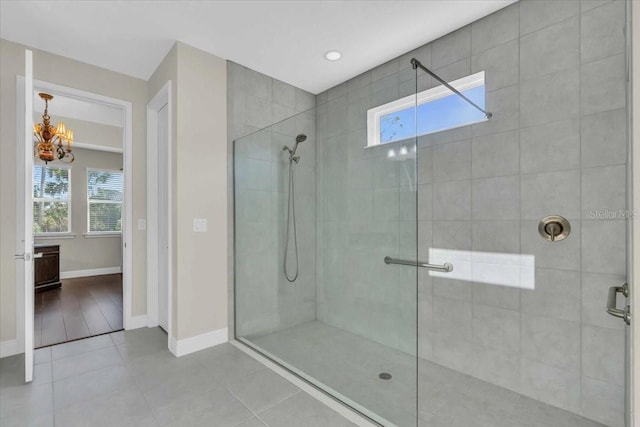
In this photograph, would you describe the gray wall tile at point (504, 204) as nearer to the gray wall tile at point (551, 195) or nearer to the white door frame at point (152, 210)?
the gray wall tile at point (551, 195)

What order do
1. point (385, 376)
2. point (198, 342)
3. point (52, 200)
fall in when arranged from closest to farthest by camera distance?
point (385, 376), point (198, 342), point (52, 200)

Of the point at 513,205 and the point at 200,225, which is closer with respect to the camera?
the point at 513,205

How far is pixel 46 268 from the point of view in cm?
517

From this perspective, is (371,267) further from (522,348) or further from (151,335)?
(151,335)

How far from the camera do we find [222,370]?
2363mm

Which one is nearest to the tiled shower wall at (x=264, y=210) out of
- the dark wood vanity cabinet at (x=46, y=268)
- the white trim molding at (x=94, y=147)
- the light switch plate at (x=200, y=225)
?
the light switch plate at (x=200, y=225)

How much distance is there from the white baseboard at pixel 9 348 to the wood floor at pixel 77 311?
0.15m

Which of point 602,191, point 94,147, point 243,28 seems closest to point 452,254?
point 602,191

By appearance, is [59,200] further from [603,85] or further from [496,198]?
[603,85]

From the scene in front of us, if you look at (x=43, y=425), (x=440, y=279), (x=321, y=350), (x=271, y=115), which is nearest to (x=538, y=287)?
(x=440, y=279)

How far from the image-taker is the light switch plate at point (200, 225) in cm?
272

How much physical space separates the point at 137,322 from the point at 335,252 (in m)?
2.37

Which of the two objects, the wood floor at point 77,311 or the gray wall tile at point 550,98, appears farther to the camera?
the wood floor at point 77,311

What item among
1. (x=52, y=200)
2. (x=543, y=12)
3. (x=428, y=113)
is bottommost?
(x=52, y=200)
